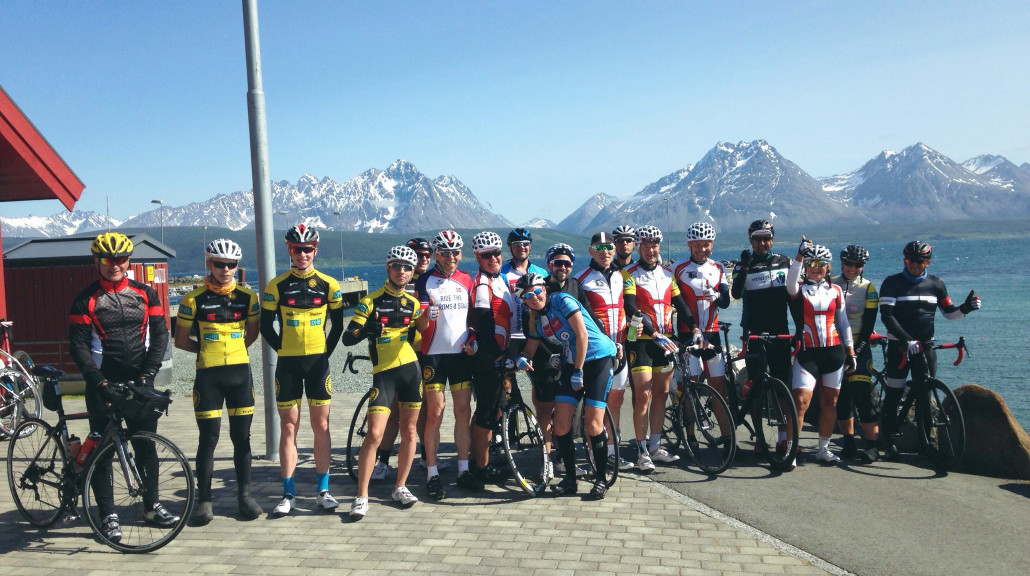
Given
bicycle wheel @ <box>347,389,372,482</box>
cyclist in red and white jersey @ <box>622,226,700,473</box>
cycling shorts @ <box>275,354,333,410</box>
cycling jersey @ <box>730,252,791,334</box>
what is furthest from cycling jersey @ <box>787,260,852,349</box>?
cycling shorts @ <box>275,354,333,410</box>

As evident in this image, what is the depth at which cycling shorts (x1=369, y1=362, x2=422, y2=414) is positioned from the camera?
633cm

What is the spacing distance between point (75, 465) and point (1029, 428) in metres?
19.7

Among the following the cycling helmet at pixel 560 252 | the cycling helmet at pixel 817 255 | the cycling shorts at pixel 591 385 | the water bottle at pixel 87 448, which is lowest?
the water bottle at pixel 87 448

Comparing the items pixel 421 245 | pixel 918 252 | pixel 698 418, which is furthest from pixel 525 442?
pixel 918 252

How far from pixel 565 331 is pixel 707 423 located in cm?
213

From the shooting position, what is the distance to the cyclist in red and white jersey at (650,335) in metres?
7.53

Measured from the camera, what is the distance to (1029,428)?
17531 millimetres

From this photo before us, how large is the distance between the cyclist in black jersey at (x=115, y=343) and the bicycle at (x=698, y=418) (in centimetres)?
482

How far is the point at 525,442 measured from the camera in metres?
7.27

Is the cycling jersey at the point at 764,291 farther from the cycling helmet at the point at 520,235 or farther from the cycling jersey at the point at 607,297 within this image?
the cycling helmet at the point at 520,235

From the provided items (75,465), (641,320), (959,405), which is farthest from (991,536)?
(75,465)

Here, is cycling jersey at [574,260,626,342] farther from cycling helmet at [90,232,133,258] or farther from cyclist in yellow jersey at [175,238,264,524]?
cycling helmet at [90,232,133,258]

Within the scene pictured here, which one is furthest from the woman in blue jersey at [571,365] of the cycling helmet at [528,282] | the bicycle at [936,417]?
the bicycle at [936,417]

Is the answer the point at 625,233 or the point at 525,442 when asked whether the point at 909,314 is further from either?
the point at 525,442
